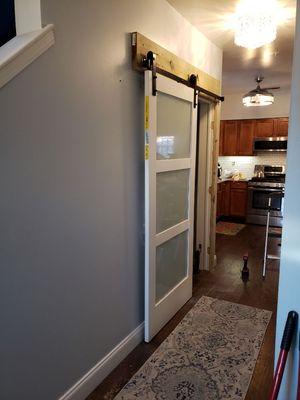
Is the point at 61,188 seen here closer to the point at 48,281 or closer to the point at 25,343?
the point at 48,281

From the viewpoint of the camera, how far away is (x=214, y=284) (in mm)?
3307

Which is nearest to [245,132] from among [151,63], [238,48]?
[238,48]

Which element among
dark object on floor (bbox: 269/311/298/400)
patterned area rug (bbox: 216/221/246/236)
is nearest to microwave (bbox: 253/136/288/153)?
patterned area rug (bbox: 216/221/246/236)

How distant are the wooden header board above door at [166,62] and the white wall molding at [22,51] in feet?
2.35

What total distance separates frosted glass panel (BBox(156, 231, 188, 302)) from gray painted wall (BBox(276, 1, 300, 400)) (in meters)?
1.23

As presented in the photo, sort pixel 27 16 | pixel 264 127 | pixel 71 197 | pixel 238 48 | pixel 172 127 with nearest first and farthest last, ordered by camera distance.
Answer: pixel 27 16, pixel 71 197, pixel 172 127, pixel 238 48, pixel 264 127

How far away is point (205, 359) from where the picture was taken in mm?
2086

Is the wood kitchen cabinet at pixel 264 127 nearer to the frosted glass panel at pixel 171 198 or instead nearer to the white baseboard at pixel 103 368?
the frosted glass panel at pixel 171 198

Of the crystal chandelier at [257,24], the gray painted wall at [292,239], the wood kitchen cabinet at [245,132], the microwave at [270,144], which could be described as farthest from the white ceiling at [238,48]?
the gray painted wall at [292,239]

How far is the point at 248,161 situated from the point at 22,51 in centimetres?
595

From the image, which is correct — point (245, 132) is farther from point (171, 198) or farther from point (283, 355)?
point (283, 355)

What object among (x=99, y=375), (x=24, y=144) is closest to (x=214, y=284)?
(x=99, y=375)

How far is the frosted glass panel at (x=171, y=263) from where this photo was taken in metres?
2.45

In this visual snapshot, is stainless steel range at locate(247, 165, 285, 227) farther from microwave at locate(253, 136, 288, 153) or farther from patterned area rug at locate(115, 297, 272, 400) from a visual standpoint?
patterned area rug at locate(115, 297, 272, 400)
